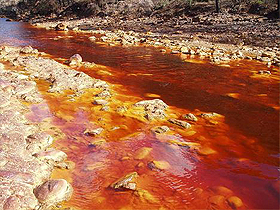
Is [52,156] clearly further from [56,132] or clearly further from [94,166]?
[56,132]

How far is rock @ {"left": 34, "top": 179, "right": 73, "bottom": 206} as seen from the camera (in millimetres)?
2697

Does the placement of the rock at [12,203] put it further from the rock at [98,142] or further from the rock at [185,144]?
the rock at [185,144]

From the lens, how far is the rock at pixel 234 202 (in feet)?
9.00

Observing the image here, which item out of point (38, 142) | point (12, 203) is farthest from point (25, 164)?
point (12, 203)

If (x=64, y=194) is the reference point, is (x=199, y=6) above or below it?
above

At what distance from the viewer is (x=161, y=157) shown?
3.64 meters

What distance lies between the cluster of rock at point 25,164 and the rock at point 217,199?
1.73 metres

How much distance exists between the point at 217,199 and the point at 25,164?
2.57 metres

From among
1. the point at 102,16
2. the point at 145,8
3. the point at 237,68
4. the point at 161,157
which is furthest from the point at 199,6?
the point at 161,157

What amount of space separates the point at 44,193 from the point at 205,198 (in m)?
1.94

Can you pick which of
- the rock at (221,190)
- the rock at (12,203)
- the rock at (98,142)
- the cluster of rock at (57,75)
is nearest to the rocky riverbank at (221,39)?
the cluster of rock at (57,75)

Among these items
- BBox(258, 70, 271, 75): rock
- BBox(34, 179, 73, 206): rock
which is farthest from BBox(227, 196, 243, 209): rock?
BBox(258, 70, 271, 75): rock

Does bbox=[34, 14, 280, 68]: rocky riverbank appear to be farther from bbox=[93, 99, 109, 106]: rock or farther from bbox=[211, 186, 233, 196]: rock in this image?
bbox=[211, 186, 233, 196]: rock

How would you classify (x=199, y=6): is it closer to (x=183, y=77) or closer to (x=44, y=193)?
(x=183, y=77)
